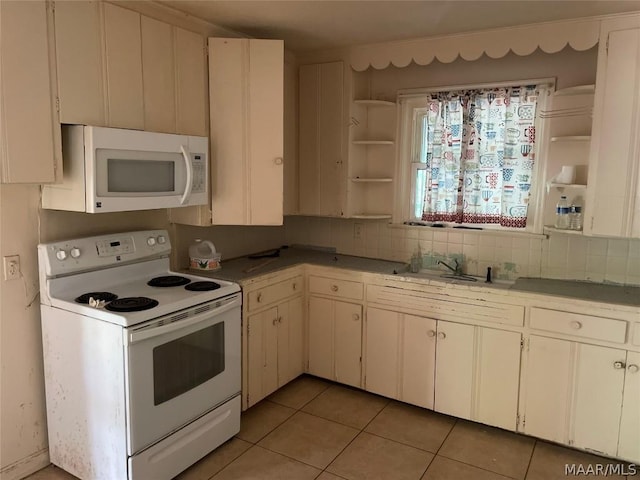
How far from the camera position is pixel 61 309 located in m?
2.32

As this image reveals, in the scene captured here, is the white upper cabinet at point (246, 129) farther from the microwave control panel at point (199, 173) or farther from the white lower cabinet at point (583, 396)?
the white lower cabinet at point (583, 396)

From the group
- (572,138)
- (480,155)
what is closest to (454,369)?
(480,155)

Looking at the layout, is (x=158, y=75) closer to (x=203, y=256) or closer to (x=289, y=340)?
(x=203, y=256)

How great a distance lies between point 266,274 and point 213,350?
2.22 ft

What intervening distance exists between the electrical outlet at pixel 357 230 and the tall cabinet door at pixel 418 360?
91 cm

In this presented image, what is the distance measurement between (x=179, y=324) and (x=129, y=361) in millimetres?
289

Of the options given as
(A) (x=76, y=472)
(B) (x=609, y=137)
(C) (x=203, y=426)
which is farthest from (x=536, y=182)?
(A) (x=76, y=472)

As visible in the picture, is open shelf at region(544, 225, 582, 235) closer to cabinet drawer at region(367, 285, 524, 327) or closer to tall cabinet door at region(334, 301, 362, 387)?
cabinet drawer at region(367, 285, 524, 327)

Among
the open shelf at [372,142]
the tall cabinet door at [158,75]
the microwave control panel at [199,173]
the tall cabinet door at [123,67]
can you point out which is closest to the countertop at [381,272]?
the microwave control panel at [199,173]

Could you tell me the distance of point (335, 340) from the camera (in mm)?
3439

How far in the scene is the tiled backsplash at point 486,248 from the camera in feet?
9.75

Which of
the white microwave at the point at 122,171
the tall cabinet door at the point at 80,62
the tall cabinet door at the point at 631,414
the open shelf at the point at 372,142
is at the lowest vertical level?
the tall cabinet door at the point at 631,414

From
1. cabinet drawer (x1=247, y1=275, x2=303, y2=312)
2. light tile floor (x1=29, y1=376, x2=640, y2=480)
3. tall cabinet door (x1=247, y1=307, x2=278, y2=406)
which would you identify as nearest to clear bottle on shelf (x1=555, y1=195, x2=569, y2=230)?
light tile floor (x1=29, y1=376, x2=640, y2=480)

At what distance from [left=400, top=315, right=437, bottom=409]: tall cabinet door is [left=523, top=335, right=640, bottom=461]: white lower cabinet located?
1.84ft
